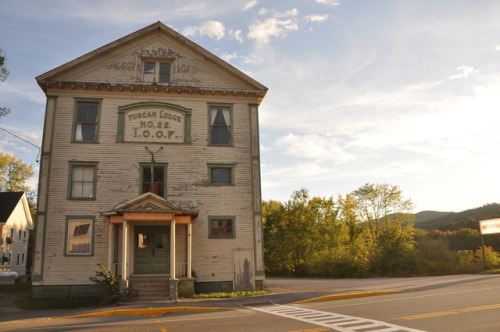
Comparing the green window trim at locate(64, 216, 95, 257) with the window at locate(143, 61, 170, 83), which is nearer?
the green window trim at locate(64, 216, 95, 257)

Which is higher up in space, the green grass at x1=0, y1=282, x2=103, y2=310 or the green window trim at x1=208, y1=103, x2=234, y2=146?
the green window trim at x1=208, y1=103, x2=234, y2=146

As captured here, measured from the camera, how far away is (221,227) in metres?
19.0

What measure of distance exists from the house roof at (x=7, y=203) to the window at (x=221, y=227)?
25939mm

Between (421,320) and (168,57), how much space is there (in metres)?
16.3

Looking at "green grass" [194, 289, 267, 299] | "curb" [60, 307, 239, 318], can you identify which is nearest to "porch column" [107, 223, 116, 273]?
"green grass" [194, 289, 267, 299]

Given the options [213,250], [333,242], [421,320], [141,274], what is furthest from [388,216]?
[421,320]

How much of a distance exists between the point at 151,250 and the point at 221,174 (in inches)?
191

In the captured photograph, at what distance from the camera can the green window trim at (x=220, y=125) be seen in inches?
785

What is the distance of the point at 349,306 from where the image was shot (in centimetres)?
1273

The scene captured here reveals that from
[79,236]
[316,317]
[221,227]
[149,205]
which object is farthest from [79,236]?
[316,317]

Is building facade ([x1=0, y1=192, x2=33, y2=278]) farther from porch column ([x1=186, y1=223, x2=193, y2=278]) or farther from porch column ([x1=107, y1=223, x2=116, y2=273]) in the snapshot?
porch column ([x1=186, y1=223, x2=193, y2=278])

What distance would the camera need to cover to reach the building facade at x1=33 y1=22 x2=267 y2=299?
17578mm

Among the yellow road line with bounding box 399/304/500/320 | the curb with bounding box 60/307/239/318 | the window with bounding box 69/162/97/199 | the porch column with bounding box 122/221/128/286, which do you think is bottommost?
the curb with bounding box 60/307/239/318

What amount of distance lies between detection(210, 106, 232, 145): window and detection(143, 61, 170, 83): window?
2.86m
